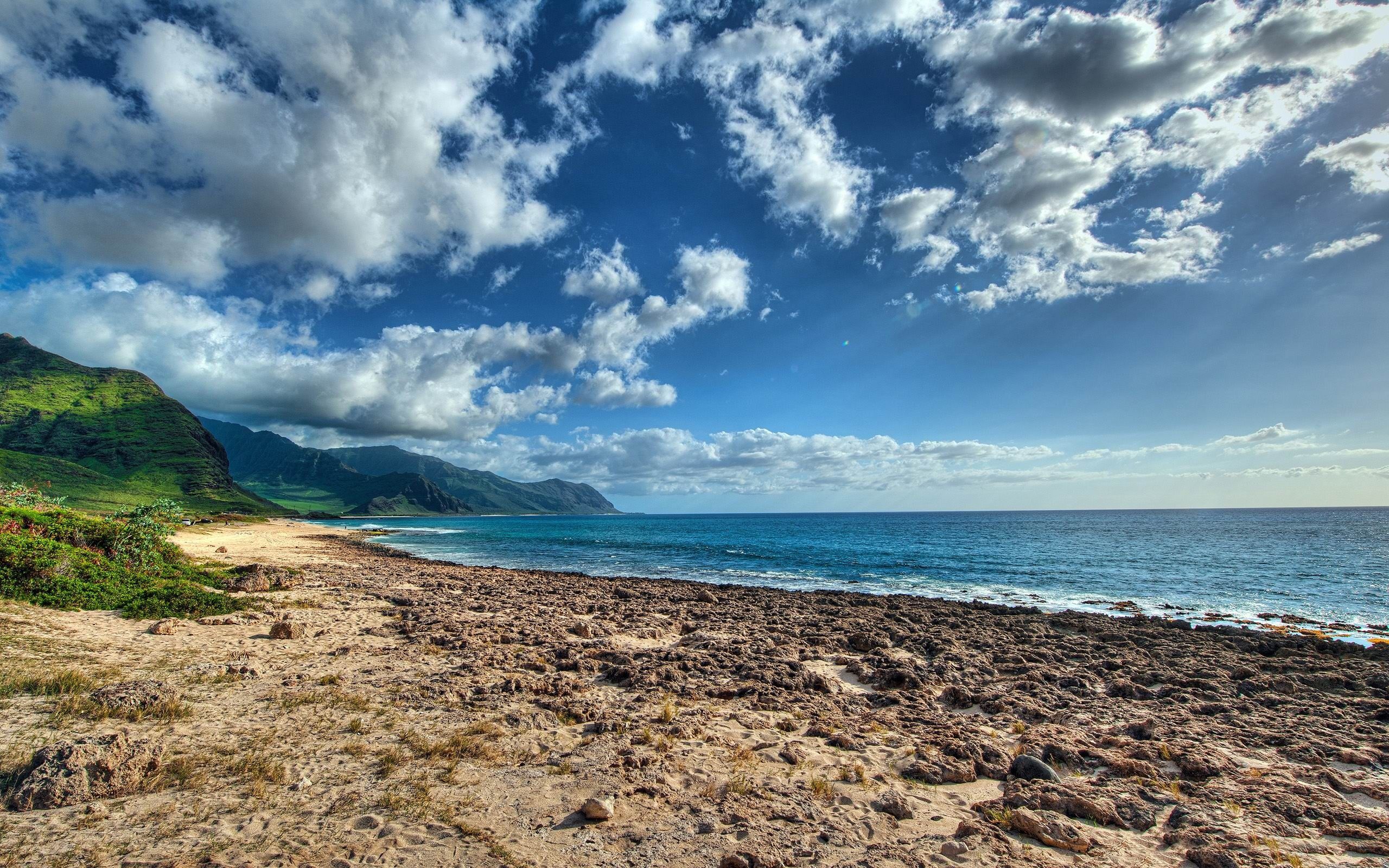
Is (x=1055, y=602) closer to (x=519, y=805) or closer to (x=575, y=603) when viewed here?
(x=575, y=603)

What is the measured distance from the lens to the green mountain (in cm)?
11538

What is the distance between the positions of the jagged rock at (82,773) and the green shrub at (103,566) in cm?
1154

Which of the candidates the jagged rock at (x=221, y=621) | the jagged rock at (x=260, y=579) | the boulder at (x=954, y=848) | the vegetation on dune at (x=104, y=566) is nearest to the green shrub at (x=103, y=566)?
the vegetation on dune at (x=104, y=566)

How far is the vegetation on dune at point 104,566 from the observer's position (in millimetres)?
15141

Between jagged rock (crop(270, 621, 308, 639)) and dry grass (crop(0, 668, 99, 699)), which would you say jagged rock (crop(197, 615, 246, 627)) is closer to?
jagged rock (crop(270, 621, 308, 639))

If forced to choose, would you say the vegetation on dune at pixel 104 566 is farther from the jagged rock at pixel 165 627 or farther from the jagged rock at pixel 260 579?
the jagged rock at pixel 165 627

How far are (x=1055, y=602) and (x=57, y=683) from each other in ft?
133

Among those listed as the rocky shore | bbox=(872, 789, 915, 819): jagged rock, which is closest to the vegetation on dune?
the rocky shore

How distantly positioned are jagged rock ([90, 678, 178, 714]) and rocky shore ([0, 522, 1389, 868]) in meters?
0.05

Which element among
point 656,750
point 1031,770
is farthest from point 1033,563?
point 656,750

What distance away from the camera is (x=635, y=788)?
7621 mm

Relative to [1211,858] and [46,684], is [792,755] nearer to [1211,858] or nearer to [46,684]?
[1211,858]

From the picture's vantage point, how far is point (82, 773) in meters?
6.60

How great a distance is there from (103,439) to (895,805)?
741ft
